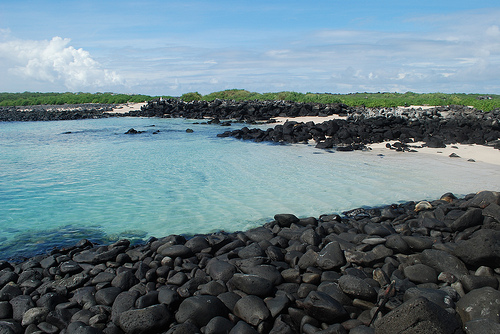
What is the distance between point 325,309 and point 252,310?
2.48ft

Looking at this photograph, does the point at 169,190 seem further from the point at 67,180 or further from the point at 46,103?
the point at 46,103

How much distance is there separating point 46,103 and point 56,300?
217ft

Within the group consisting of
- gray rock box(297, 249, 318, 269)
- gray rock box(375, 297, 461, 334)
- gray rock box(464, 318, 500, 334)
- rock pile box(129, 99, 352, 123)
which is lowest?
gray rock box(297, 249, 318, 269)

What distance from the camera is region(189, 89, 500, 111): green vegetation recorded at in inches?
1292

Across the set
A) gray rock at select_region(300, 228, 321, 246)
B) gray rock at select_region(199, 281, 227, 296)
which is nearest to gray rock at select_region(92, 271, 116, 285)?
gray rock at select_region(199, 281, 227, 296)

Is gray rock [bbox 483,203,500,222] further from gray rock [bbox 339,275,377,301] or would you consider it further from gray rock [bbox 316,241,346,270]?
gray rock [bbox 339,275,377,301]

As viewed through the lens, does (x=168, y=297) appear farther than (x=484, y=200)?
No

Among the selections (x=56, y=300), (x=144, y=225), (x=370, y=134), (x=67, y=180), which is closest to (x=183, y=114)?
(x=370, y=134)

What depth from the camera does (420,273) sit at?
15.1 ft

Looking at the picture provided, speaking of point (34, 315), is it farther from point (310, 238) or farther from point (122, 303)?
point (310, 238)

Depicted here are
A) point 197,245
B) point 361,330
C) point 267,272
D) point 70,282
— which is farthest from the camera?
point 197,245

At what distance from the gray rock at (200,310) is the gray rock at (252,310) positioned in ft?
0.55

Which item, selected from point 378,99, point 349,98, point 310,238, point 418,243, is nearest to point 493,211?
point 418,243

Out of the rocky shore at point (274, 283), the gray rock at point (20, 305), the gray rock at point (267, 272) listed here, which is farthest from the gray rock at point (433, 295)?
the gray rock at point (20, 305)
